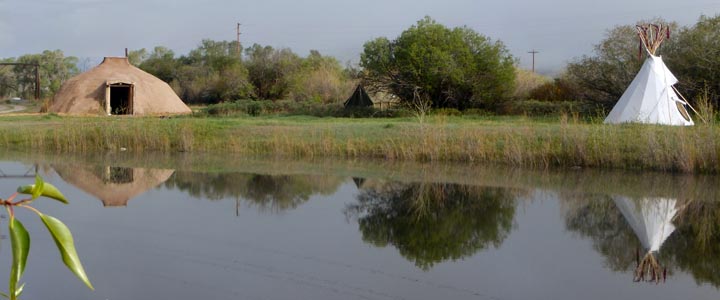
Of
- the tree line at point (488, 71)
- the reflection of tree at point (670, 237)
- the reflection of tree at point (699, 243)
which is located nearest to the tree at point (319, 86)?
the tree line at point (488, 71)

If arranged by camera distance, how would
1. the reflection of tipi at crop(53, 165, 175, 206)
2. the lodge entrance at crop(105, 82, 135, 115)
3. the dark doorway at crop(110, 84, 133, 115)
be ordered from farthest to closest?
the dark doorway at crop(110, 84, 133, 115)
the lodge entrance at crop(105, 82, 135, 115)
the reflection of tipi at crop(53, 165, 175, 206)

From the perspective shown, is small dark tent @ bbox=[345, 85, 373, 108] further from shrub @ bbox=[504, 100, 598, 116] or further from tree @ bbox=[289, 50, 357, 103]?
shrub @ bbox=[504, 100, 598, 116]

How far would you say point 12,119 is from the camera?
1078 inches

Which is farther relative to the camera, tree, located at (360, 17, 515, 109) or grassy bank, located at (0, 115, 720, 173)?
tree, located at (360, 17, 515, 109)

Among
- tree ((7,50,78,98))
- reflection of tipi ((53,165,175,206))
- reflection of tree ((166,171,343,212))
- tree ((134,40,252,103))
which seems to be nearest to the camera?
reflection of tree ((166,171,343,212))

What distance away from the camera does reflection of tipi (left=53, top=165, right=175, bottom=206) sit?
1305cm

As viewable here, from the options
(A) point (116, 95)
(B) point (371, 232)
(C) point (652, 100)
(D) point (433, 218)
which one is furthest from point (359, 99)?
(B) point (371, 232)

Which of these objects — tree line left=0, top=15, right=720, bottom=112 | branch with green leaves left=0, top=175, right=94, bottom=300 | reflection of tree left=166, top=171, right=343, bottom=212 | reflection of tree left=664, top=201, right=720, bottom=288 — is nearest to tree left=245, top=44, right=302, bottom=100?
tree line left=0, top=15, right=720, bottom=112

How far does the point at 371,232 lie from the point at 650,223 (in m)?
3.83

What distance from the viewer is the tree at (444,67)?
29.8 m

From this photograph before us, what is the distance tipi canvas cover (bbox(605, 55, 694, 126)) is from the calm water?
7.73m

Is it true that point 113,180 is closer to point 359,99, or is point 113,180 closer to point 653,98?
point 653,98

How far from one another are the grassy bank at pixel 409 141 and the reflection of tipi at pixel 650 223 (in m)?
3.16

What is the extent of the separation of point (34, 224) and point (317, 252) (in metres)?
3.57
